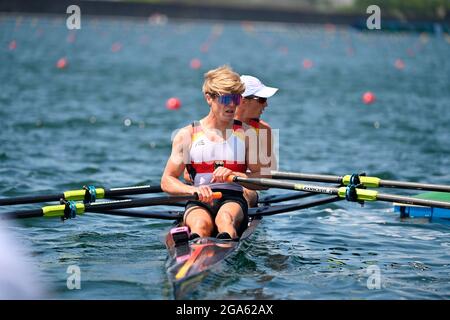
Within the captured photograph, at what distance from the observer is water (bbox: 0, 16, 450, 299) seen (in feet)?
29.6

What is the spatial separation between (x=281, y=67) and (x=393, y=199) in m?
41.9

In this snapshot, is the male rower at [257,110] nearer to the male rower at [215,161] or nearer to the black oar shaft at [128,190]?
the male rower at [215,161]

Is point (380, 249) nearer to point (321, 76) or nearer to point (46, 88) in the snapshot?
point (46, 88)

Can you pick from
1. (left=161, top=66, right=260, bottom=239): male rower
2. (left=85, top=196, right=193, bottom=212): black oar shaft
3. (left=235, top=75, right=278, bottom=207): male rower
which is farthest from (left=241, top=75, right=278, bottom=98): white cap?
(left=85, top=196, right=193, bottom=212): black oar shaft

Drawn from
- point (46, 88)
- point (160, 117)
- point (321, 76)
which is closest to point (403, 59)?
point (321, 76)

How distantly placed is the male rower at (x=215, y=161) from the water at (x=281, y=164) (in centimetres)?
50

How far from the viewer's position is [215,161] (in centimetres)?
977

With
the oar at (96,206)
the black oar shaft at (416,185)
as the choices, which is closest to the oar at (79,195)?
the oar at (96,206)

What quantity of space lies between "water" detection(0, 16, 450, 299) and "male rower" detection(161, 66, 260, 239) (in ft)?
1.63

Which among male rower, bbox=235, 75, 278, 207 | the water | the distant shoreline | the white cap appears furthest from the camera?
the distant shoreline

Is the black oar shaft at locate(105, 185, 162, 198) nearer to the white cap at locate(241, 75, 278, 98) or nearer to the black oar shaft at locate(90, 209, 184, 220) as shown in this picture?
the black oar shaft at locate(90, 209, 184, 220)

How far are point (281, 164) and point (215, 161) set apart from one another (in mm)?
7943

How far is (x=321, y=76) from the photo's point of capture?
4534cm

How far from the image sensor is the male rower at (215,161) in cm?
936
